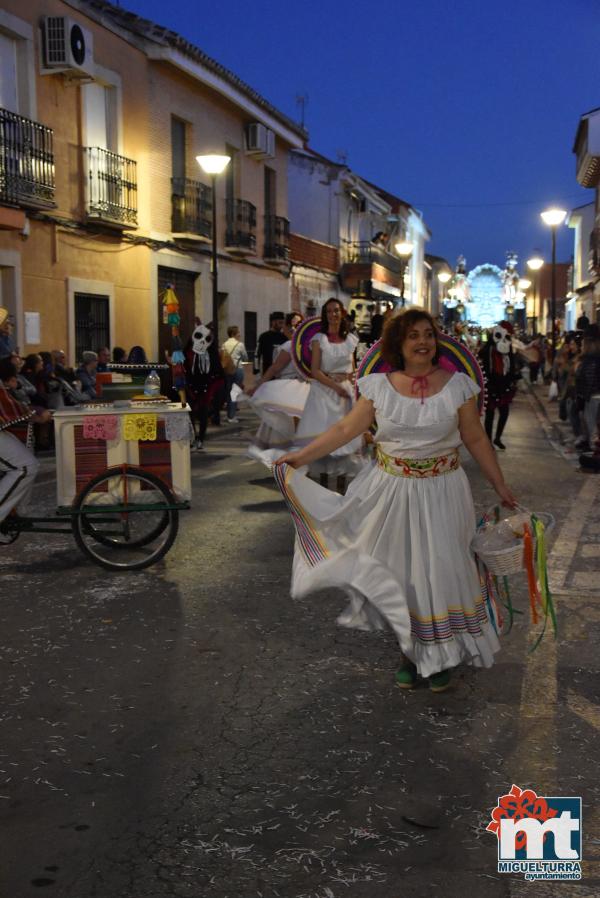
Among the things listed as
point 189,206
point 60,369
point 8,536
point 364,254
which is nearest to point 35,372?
point 60,369

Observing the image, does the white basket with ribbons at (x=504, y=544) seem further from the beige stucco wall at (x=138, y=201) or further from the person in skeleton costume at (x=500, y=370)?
the beige stucco wall at (x=138, y=201)

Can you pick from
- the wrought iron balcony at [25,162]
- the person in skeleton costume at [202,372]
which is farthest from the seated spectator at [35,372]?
the wrought iron balcony at [25,162]

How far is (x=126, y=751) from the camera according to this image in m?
4.00

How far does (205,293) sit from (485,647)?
21.7 meters

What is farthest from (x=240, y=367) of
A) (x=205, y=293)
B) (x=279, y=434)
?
(x=279, y=434)

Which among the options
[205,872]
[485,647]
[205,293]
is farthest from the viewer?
[205,293]

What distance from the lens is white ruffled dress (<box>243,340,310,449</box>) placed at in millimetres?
10469

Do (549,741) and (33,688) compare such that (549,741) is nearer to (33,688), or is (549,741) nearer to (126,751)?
(126,751)

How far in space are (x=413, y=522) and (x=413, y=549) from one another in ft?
→ 0.39

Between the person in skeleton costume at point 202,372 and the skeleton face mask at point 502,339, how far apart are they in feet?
12.9

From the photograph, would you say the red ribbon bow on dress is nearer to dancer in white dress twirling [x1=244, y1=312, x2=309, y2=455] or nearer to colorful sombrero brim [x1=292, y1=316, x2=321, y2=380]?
colorful sombrero brim [x1=292, y1=316, x2=321, y2=380]

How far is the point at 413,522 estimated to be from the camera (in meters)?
4.47

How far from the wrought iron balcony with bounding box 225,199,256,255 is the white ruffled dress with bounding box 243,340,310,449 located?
645 inches

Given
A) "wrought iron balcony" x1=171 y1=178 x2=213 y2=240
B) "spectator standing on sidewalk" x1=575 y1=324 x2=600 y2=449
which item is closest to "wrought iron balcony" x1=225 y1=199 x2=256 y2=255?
"wrought iron balcony" x1=171 y1=178 x2=213 y2=240
